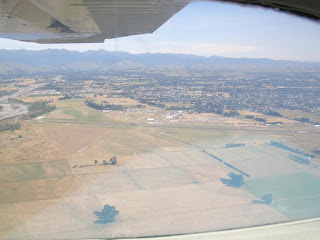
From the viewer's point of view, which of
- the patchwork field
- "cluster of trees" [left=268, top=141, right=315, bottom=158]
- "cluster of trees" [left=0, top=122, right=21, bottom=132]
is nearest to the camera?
the patchwork field

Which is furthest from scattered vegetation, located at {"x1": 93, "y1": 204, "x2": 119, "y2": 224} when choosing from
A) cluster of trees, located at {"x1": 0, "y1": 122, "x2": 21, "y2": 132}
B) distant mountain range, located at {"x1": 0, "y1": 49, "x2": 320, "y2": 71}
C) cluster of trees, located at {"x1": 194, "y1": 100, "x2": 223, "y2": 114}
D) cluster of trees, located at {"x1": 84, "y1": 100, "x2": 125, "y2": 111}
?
cluster of trees, located at {"x1": 84, "y1": 100, "x2": 125, "y2": 111}

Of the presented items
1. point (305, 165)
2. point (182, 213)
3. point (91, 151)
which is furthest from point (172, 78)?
point (182, 213)

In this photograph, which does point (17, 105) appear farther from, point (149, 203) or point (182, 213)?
point (182, 213)

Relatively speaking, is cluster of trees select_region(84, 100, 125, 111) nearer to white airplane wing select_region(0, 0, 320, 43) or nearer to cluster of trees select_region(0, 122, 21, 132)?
cluster of trees select_region(0, 122, 21, 132)

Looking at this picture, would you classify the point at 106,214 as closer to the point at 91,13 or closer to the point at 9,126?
the point at 91,13

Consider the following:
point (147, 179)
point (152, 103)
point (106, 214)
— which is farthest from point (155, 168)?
point (152, 103)
